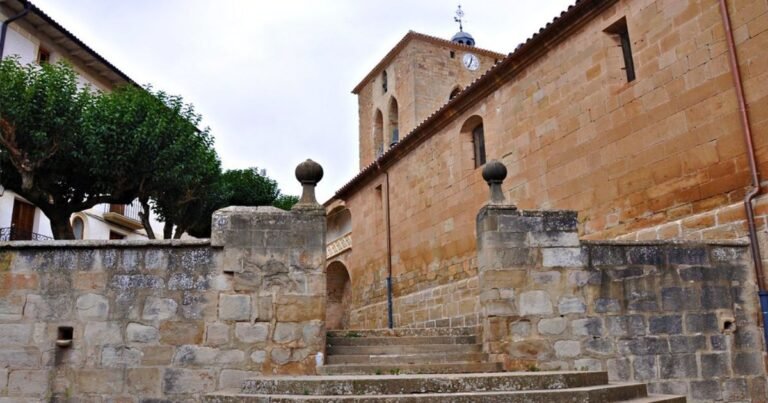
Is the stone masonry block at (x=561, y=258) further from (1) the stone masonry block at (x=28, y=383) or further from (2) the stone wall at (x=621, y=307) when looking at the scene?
(1) the stone masonry block at (x=28, y=383)

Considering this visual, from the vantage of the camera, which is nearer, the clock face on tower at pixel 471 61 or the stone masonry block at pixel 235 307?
the stone masonry block at pixel 235 307

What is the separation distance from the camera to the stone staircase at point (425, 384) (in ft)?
18.2

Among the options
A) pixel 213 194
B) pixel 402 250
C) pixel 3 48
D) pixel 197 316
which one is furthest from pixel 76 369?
pixel 3 48

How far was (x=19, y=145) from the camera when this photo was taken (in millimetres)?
13445

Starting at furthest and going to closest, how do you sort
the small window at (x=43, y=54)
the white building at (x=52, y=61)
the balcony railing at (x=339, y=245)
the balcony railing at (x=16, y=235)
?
the balcony railing at (x=339, y=245) → the small window at (x=43, y=54) → the white building at (x=52, y=61) → the balcony railing at (x=16, y=235)

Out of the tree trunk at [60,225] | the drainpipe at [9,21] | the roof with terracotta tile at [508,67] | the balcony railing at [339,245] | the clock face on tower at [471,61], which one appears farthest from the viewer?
the clock face on tower at [471,61]

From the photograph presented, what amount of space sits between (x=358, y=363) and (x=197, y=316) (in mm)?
1862

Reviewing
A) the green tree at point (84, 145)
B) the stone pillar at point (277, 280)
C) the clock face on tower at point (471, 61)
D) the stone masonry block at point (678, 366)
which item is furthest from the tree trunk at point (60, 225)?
the clock face on tower at point (471, 61)

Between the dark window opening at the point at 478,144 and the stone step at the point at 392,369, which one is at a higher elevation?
the dark window opening at the point at 478,144

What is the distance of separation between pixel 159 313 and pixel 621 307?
526 cm

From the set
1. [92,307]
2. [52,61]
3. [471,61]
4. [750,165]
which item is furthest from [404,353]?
[471,61]

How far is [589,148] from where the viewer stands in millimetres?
10680

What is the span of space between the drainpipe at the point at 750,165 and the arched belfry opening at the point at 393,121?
24.9 metres

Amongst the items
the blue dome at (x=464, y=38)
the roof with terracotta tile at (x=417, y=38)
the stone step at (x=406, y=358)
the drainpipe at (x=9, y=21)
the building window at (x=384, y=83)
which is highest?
the blue dome at (x=464, y=38)
